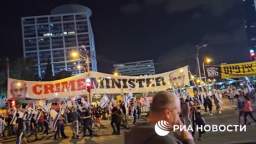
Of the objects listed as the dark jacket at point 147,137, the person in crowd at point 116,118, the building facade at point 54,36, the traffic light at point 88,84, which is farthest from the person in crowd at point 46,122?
the building facade at point 54,36

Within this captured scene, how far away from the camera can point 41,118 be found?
28.6 m

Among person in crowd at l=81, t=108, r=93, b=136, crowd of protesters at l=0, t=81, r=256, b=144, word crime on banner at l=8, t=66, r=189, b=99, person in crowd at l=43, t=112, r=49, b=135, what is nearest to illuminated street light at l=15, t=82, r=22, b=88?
word crime on banner at l=8, t=66, r=189, b=99

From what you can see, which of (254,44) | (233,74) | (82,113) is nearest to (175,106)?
(82,113)

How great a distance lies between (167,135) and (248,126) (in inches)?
735

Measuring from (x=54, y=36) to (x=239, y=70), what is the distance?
164 metres

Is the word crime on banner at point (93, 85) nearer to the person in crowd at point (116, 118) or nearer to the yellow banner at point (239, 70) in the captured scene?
the person in crowd at point (116, 118)

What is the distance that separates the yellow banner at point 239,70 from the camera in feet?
113

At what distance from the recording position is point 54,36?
634 ft

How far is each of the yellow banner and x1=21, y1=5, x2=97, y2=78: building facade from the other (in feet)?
499

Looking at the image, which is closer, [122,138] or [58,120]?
[122,138]

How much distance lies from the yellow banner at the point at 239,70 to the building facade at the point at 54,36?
499 feet

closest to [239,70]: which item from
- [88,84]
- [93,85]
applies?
[93,85]

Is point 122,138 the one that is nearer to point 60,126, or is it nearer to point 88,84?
point 88,84

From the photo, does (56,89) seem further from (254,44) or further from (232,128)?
(254,44)
